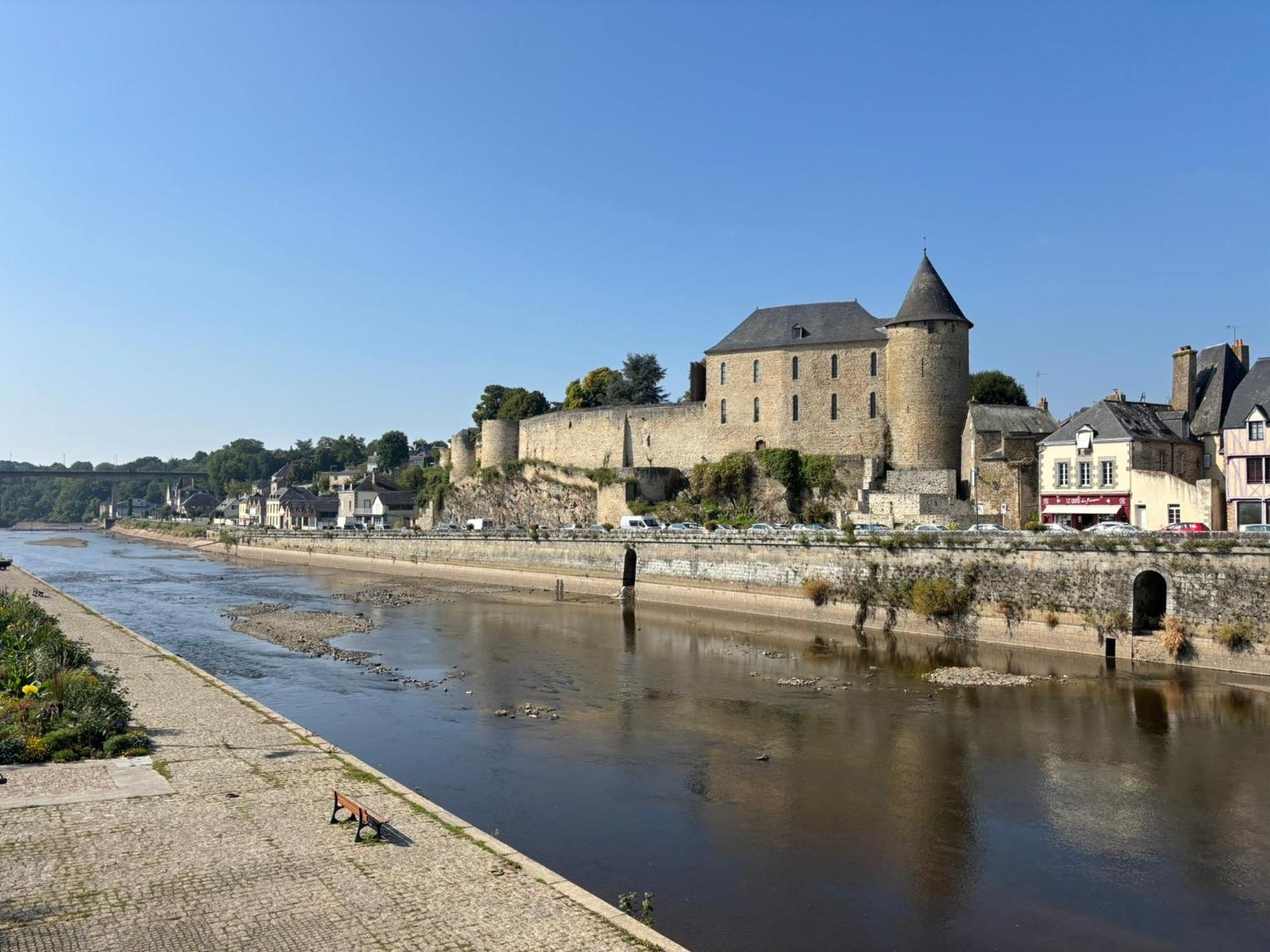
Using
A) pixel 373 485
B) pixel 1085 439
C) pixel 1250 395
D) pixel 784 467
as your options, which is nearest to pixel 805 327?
pixel 784 467

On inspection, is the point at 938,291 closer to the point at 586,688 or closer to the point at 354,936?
the point at 586,688

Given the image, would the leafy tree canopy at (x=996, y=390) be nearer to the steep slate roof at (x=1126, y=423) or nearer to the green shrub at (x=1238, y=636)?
the steep slate roof at (x=1126, y=423)

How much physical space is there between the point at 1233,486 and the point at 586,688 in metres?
19.1

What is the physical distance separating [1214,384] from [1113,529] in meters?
8.68

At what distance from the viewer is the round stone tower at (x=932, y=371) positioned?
40.1 metres

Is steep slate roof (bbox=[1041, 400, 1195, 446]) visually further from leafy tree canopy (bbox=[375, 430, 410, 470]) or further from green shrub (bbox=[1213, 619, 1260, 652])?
leafy tree canopy (bbox=[375, 430, 410, 470])

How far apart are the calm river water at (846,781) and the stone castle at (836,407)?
1653 cm

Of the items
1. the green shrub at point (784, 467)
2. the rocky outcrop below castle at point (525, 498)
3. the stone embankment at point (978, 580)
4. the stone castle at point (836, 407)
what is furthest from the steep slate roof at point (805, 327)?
the stone embankment at point (978, 580)

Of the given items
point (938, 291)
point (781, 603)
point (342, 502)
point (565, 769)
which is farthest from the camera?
point (342, 502)

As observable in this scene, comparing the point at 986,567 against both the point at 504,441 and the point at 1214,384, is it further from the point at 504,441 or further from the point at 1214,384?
the point at 504,441

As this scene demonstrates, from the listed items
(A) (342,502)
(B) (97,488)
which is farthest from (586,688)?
(B) (97,488)

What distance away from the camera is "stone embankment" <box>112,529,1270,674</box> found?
21172 millimetres

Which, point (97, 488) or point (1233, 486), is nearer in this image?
point (1233, 486)

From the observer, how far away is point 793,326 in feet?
153
